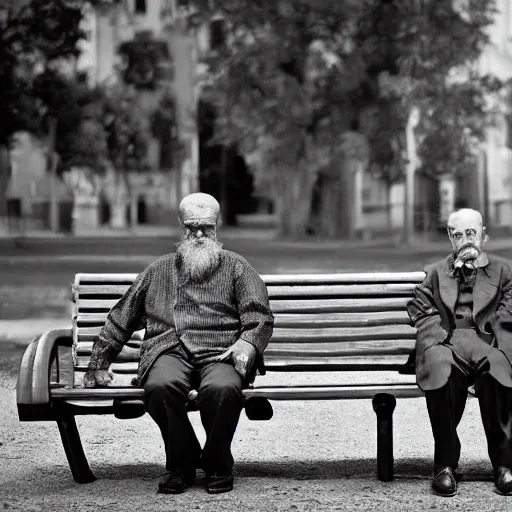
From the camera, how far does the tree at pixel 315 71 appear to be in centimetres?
1088

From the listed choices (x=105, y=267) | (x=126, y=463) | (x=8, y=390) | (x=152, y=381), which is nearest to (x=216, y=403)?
(x=152, y=381)

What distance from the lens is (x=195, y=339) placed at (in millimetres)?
4918

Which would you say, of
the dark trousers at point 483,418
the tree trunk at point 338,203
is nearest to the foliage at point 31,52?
the tree trunk at point 338,203

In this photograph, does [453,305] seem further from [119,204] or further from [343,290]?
[119,204]

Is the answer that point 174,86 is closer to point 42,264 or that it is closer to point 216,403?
point 42,264

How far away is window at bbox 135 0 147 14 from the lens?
10562 mm

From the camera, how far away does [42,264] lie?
10.8 meters

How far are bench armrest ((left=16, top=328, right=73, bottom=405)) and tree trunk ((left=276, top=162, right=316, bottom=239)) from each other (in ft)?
19.4

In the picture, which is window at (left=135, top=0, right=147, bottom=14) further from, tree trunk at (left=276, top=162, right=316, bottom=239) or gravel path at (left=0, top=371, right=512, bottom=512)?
gravel path at (left=0, top=371, right=512, bottom=512)

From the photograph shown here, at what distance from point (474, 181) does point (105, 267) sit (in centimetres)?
305

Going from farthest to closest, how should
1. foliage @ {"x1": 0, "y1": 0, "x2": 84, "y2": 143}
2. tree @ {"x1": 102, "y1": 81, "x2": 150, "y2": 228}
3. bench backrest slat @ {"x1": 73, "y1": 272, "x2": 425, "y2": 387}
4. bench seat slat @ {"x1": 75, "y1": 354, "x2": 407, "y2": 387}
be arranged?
tree @ {"x1": 102, "y1": 81, "x2": 150, "y2": 228}, foliage @ {"x1": 0, "y1": 0, "x2": 84, "y2": 143}, bench backrest slat @ {"x1": 73, "y1": 272, "x2": 425, "y2": 387}, bench seat slat @ {"x1": 75, "y1": 354, "x2": 407, "y2": 387}

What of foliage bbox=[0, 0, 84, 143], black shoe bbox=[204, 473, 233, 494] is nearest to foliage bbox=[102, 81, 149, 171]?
foliage bbox=[0, 0, 84, 143]

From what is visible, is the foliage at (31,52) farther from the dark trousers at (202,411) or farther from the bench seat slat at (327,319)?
the dark trousers at (202,411)

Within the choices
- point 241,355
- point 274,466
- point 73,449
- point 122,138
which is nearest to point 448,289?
point 241,355
